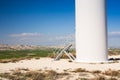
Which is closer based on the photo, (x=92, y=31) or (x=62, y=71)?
(x=62, y=71)

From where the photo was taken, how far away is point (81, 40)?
28562mm

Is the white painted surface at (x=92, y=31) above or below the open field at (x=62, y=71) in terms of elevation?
above

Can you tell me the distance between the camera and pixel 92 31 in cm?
2808

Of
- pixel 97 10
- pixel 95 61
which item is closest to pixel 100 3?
pixel 97 10

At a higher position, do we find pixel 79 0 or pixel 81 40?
pixel 79 0

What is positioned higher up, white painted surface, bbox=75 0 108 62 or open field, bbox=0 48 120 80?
white painted surface, bbox=75 0 108 62

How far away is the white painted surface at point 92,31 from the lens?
92.2 feet

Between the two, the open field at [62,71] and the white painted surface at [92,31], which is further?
the white painted surface at [92,31]

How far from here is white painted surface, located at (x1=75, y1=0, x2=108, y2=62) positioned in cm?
2809

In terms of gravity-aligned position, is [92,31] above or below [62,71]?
above

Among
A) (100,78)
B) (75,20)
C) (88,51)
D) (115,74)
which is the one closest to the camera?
(100,78)

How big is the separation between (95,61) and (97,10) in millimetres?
5685

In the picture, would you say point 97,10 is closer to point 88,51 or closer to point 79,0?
point 79,0

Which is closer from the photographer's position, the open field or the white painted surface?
the open field
